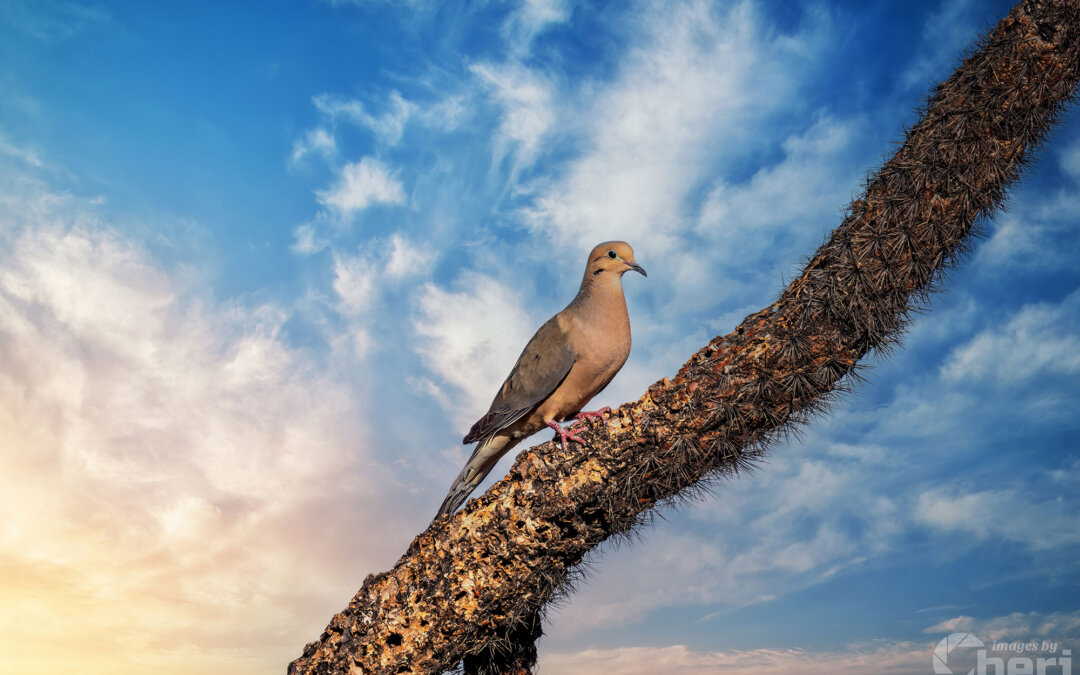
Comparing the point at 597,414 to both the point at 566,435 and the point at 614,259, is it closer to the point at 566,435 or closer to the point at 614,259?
the point at 566,435

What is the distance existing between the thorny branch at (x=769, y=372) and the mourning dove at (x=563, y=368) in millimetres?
712

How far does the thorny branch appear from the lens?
179 inches

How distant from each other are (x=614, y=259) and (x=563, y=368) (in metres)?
1.02

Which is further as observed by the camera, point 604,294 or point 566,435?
point 604,294

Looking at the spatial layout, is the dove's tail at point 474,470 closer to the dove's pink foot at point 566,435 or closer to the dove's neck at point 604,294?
the dove's pink foot at point 566,435

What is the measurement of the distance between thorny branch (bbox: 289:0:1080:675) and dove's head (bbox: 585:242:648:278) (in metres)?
1.47

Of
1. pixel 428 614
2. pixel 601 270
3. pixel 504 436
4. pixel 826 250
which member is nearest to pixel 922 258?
pixel 826 250

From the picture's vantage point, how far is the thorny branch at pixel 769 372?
455cm

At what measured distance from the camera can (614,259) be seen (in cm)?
613

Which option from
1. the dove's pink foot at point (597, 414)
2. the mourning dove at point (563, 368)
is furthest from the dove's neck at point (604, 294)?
the dove's pink foot at point (597, 414)

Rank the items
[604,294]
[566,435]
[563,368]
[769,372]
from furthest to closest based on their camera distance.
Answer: [604,294] < [563,368] < [566,435] < [769,372]

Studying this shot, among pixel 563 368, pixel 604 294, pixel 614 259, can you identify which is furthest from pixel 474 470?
pixel 614 259

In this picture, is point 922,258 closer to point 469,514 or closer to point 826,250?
point 826,250

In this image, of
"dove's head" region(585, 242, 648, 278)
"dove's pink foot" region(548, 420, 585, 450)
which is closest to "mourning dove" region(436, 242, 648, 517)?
"dove's head" region(585, 242, 648, 278)
